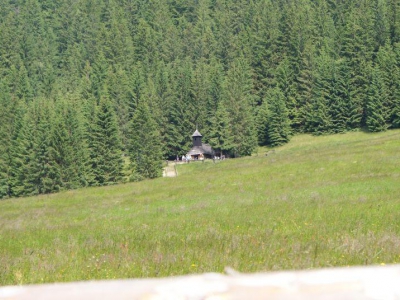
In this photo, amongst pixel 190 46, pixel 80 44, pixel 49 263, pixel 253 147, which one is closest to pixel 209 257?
pixel 49 263

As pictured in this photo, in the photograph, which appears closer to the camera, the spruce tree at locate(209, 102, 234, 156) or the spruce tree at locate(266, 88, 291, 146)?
the spruce tree at locate(209, 102, 234, 156)

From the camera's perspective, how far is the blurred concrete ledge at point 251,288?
8.13 ft

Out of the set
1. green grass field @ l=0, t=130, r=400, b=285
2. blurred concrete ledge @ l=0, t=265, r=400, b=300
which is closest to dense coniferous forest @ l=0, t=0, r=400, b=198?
green grass field @ l=0, t=130, r=400, b=285

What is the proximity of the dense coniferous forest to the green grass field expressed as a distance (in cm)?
4353

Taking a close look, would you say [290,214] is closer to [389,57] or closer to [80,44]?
[389,57]

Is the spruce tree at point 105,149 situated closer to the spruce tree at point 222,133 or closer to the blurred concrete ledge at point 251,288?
the spruce tree at point 222,133

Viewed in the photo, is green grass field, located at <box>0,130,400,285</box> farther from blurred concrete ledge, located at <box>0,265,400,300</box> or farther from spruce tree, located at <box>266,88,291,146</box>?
spruce tree, located at <box>266,88,291,146</box>

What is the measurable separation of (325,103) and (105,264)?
→ 9021 cm

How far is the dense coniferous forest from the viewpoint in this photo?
7675 cm

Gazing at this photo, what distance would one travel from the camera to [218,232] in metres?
11.3

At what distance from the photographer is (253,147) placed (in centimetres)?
9000

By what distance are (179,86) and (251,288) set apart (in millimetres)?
107680

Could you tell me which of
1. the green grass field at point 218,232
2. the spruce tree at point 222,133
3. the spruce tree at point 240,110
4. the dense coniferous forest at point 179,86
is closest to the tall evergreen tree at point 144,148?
the dense coniferous forest at point 179,86

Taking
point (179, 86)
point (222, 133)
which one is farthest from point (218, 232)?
point (179, 86)
